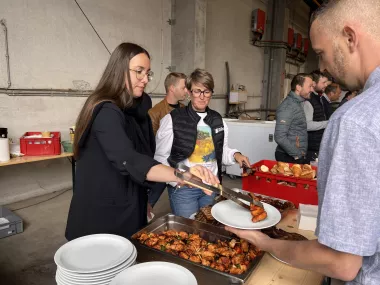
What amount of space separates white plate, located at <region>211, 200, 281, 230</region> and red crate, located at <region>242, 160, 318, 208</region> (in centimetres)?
61

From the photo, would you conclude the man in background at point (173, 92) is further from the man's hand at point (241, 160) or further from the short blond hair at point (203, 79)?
the man's hand at point (241, 160)

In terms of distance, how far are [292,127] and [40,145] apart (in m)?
2.89

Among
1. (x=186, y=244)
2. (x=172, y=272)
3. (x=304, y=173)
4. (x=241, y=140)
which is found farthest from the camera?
(x=241, y=140)

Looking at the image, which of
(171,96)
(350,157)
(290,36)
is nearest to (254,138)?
(171,96)

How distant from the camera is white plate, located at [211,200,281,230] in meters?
1.15

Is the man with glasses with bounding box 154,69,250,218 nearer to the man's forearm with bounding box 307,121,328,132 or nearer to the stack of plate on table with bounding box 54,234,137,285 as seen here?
the stack of plate on table with bounding box 54,234,137,285

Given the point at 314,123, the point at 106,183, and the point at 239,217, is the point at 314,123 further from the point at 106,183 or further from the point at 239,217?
the point at 106,183

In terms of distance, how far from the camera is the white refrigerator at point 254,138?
15.5 ft

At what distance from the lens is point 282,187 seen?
195 centimetres

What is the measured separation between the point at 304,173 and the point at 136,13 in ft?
14.2

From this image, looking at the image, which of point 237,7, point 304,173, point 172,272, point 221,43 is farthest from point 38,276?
point 237,7

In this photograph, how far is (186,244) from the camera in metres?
1.28

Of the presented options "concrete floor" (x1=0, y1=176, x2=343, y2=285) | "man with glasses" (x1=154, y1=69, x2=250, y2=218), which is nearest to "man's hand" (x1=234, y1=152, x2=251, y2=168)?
"man with glasses" (x1=154, y1=69, x2=250, y2=218)

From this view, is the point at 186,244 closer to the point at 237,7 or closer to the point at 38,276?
the point at 38,276
